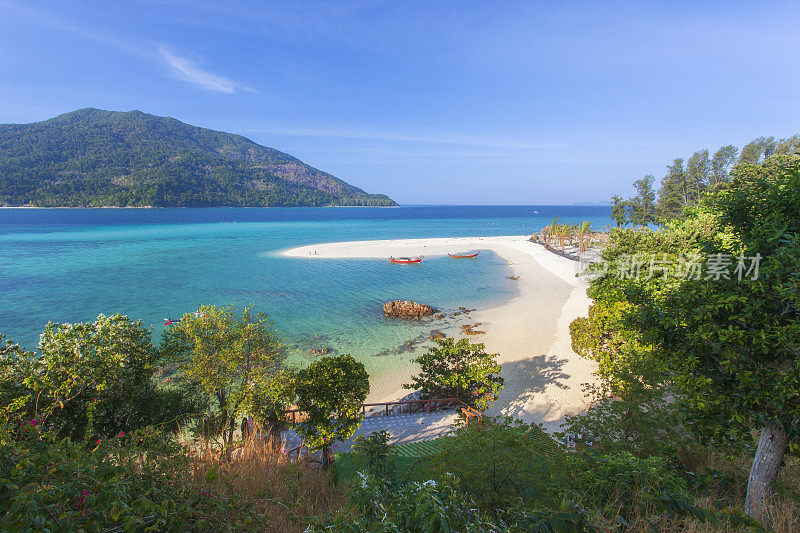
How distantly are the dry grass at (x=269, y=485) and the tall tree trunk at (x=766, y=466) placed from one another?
7115 mm

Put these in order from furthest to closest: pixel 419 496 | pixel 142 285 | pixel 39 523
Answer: pixel 142 285
pixel 419 496
pixel 39 523

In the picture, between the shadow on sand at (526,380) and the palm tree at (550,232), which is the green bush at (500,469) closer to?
the shadow on sand at (526,380)

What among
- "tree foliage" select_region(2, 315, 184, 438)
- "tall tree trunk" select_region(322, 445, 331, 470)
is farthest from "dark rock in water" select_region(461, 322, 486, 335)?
"tree foliage" select_region(2, 315, 184, 438)

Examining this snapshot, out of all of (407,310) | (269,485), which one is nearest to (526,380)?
(407,310)

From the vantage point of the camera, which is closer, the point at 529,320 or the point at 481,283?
the point at 529,320

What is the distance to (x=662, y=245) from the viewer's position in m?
13.5

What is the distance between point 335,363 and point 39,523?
9752mm

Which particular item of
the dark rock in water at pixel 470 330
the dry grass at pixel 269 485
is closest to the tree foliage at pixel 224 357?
the dry grass at pixel 269 485

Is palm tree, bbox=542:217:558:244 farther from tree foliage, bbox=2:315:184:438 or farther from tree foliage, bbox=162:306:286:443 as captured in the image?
tree foliage, bbox=2:315:184:438

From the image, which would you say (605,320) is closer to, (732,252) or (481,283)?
(732,252)

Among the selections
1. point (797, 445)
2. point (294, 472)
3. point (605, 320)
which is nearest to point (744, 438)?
point (797, 445)

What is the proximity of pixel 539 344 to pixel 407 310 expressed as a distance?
11497 mm

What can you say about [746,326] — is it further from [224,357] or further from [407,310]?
[407,310]

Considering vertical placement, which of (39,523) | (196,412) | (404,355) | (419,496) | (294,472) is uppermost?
(39,523)
